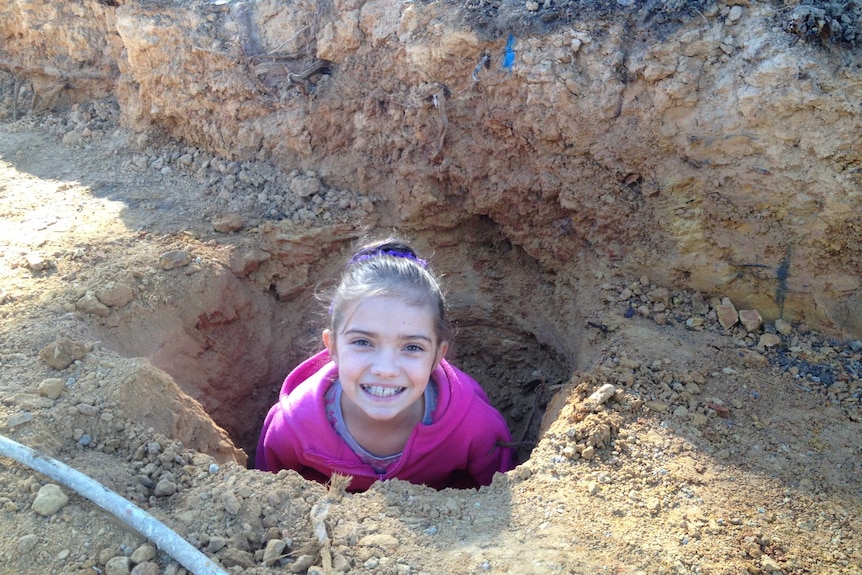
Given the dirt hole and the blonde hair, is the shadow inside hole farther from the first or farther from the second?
the blonde hair

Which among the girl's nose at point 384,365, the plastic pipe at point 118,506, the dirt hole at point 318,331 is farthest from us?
the dirt hole at point 318,331

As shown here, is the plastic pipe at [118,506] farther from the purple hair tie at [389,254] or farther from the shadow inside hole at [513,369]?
the shadow inside hole at [513,369]

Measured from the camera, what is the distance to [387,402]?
2.62 meters

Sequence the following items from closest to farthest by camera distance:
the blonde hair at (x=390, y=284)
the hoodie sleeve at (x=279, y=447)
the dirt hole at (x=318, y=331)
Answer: the blonde hair at (x=390, y=284), the hoodie sleeve at (x=279, y=447), the dirt hole at (x=318, y=331)

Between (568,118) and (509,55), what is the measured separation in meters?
0.41

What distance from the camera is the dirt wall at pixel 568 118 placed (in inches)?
111

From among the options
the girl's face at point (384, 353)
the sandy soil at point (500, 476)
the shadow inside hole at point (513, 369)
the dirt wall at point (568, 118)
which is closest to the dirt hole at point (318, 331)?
the shadow inside hole at point (513, 369)

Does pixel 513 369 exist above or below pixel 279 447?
above

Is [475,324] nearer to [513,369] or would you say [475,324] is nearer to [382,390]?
[513,369]

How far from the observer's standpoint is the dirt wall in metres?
2.81

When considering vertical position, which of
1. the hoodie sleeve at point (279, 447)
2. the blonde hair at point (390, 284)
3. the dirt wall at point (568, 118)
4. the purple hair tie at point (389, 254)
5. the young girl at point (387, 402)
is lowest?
the hoodie sleeve at point (279, 447)

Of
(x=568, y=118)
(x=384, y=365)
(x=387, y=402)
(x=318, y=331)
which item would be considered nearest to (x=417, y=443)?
(x=387, y=402)

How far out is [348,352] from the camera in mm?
2641

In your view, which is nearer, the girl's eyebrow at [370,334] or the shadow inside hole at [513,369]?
the girl's eyebrow at [370,334]
